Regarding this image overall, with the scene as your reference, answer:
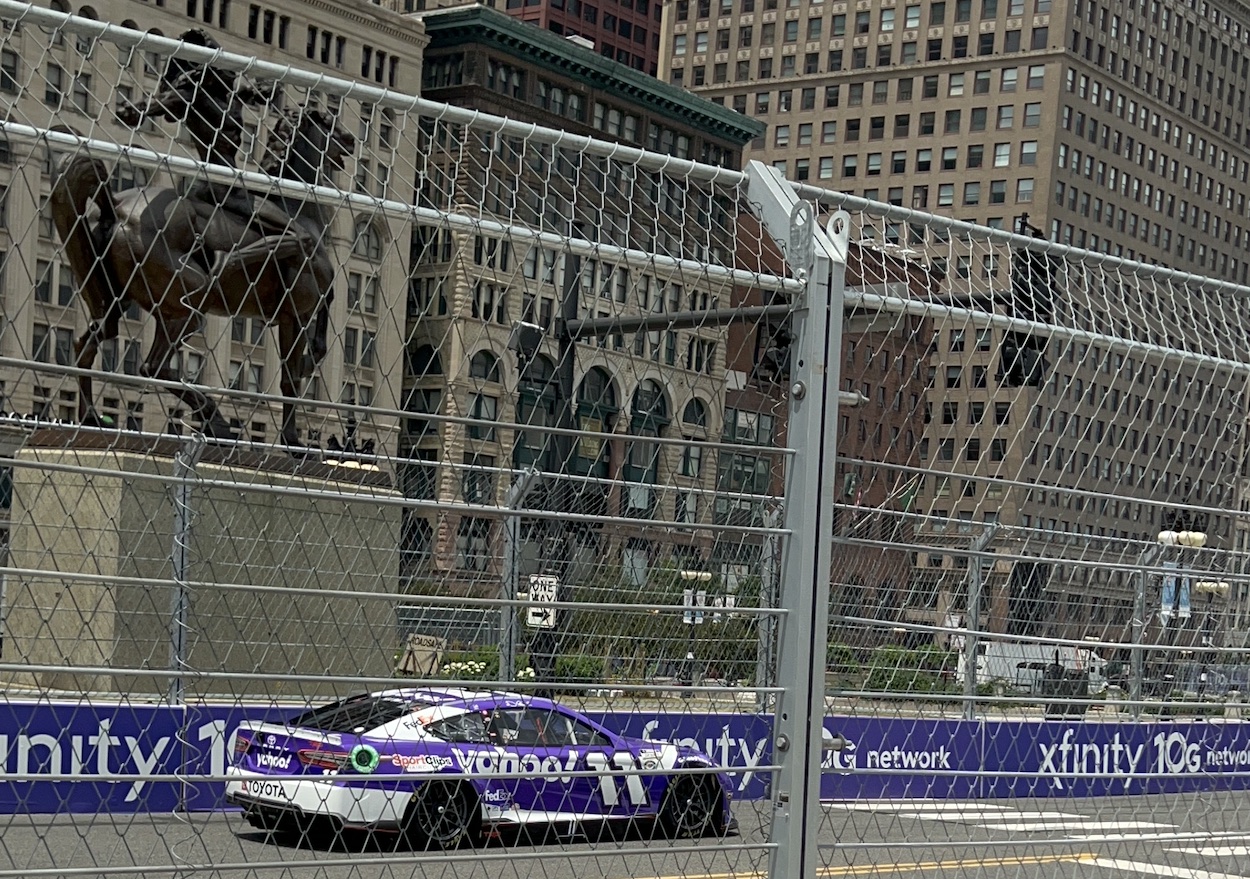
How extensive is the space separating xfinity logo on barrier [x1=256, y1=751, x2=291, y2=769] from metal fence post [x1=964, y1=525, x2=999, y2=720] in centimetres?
189

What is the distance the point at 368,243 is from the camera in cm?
396

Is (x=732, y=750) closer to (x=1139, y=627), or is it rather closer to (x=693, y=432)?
(x=693, y=432)

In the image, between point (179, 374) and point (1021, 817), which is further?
point (1021, 817)

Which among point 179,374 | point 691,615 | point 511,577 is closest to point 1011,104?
point 511,577

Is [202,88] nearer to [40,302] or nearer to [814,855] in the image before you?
[40,302]

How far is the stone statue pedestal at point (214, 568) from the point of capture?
3.79 metres

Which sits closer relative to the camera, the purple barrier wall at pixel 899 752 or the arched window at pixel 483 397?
Answer: the arched window at pixel 483 397

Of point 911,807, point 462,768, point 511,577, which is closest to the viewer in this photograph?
point 462,768

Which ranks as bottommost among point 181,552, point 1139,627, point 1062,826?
point 1062,826

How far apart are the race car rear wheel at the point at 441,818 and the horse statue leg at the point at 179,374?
929mm

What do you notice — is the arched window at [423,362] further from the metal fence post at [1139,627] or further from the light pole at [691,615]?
the metal fence post at [1139,627]

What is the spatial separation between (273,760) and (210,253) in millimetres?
1173

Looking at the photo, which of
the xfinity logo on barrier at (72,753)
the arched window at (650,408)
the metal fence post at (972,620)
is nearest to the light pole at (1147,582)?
the metal fence post at (972,620)

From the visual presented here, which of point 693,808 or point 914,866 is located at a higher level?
point 693,808
